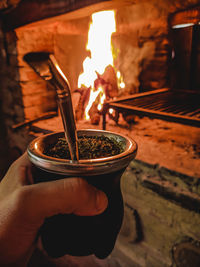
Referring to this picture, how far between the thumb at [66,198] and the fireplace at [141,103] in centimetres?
75

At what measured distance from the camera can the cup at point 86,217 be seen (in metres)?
0.52

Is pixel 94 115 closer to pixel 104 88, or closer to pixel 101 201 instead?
pixel 104 88

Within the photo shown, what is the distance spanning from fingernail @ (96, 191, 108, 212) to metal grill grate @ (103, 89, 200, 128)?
817 millimetres

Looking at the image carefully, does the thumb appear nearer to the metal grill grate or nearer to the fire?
the metal grill grate

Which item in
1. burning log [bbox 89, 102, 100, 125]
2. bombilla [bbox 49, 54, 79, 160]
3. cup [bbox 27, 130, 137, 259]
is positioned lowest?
burning log [bbox 89, 102, 100, 125]

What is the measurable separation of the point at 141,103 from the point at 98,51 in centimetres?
111

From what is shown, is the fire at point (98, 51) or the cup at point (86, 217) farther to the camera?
the fire at point (98, 51)

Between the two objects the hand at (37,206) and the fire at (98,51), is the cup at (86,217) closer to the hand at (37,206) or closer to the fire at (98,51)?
the hand at (37,206)

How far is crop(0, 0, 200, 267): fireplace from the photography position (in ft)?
4.24

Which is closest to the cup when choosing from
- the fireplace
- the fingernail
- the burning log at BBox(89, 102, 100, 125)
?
the fingernail

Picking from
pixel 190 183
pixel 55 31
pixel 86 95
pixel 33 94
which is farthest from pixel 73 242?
pixel 55 31

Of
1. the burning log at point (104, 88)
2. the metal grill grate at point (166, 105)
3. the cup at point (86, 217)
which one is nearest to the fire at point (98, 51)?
the burning log at point (104, 88)

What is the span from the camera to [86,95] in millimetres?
2268

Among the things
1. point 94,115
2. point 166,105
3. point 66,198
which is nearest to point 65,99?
point 66,198
